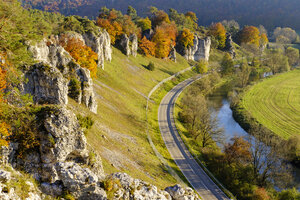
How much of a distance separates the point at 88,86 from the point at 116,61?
122 feet

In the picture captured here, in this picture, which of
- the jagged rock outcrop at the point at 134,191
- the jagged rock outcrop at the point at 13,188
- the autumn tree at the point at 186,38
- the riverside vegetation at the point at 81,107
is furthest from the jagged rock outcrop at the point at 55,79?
the autumn tree at the point at 186,38

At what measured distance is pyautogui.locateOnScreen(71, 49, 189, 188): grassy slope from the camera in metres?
31.2

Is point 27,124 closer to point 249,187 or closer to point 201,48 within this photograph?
point 249,187

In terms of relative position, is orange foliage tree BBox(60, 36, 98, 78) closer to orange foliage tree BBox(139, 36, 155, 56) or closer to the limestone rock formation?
the limestone rock formation

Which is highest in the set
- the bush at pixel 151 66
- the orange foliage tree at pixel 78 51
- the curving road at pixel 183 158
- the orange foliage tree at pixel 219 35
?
the orange foliage tree at pixel 219 35

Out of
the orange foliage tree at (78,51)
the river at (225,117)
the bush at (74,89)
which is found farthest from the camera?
the river at (225,117)

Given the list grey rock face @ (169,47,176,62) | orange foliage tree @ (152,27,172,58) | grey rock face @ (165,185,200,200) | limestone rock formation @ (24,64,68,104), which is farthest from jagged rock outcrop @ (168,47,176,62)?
grey rock face @ (165,185,200,200)

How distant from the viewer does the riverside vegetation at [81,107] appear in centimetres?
1310

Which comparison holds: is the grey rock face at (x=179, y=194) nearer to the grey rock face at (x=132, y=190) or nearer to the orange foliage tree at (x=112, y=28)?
the grey rock face at (x=132, y=190)

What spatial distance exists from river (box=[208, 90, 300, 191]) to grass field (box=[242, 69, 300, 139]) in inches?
246

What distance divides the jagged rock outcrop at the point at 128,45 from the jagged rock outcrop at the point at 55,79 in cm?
4388

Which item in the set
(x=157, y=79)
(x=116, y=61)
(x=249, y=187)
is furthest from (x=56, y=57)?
(x=157, y=79)

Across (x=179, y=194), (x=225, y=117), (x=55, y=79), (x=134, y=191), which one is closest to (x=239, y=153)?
(x=225, y=117)

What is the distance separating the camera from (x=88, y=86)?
39.8 m
